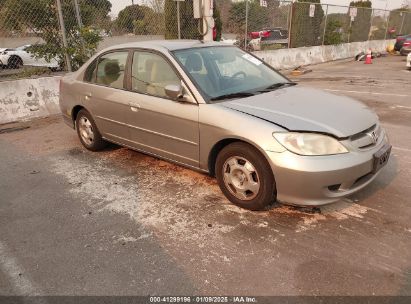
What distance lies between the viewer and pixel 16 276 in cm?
268

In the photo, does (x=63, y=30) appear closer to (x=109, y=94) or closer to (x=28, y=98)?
(x=28, y=98)

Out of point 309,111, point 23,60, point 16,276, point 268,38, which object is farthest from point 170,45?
point 268,38

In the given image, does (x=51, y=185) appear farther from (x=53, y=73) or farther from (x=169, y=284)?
(x=53, y=73)

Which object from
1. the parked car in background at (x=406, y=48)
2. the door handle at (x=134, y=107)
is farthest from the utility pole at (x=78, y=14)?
the parked car in background at (x=406, y=48)

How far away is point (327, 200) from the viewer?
304cm

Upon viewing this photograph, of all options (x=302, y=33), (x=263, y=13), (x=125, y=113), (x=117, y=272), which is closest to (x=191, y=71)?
(x=125, y=113)

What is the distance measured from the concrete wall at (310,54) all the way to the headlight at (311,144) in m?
10.9

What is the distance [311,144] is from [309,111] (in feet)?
1.55

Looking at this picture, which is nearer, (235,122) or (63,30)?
(235,122)

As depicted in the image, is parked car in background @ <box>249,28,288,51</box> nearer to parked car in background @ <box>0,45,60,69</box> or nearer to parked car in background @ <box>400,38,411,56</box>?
parked car in background @ <box>400,38,411,56</box>

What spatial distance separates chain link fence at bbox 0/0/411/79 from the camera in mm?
7699

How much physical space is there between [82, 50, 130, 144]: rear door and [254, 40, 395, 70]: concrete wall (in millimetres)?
9464

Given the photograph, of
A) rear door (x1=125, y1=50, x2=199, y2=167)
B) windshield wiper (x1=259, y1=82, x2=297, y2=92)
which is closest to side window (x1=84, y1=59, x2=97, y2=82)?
rear door (x1=125, y1=50, x2=199, y2=167)

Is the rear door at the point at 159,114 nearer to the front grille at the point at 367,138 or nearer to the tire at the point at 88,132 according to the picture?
the tire at the point at 88,132
